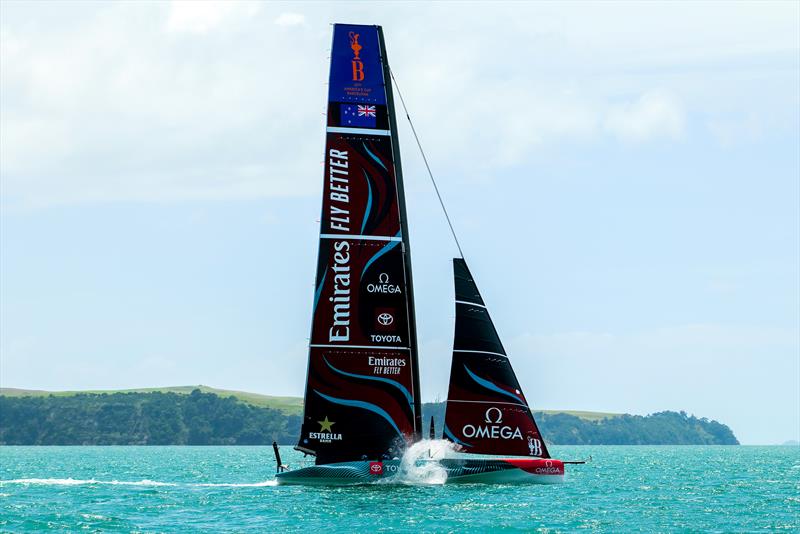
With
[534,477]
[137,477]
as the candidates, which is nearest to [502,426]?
[534,477]

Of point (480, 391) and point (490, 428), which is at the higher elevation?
point (480, 391)

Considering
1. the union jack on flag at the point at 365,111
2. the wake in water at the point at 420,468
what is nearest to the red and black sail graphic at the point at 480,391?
the wake in water at the point at 420,468

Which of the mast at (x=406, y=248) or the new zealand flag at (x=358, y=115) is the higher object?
the new zealand flag at (x=358, y=115)

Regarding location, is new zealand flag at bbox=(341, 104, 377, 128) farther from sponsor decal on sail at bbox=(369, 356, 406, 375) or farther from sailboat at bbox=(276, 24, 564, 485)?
sponsor decal on sail at bbox=(369, 356, 406, 375)

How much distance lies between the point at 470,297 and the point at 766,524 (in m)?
13.0

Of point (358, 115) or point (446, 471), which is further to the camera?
point (358, 115)

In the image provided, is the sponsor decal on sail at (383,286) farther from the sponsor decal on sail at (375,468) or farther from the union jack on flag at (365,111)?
the sponsor decal on sail at (375,468)

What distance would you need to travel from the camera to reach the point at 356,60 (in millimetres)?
43906

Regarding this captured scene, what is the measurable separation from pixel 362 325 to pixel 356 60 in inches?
369

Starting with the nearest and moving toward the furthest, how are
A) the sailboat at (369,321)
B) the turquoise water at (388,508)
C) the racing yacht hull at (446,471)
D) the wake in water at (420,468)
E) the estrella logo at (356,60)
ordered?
the turquoise water at (388,508)
the racing yacht hull at (446,471)
the wake in water at (420,468)
the sailboat at (369,321)
the estrella logo at (356,60)

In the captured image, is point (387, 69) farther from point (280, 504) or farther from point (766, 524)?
point (766, 524)

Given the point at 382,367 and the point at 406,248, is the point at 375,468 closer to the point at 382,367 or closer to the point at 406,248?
the point at 382,367

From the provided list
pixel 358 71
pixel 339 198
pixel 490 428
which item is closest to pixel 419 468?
pixel 490 428

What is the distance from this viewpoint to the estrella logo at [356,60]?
43750 mm
